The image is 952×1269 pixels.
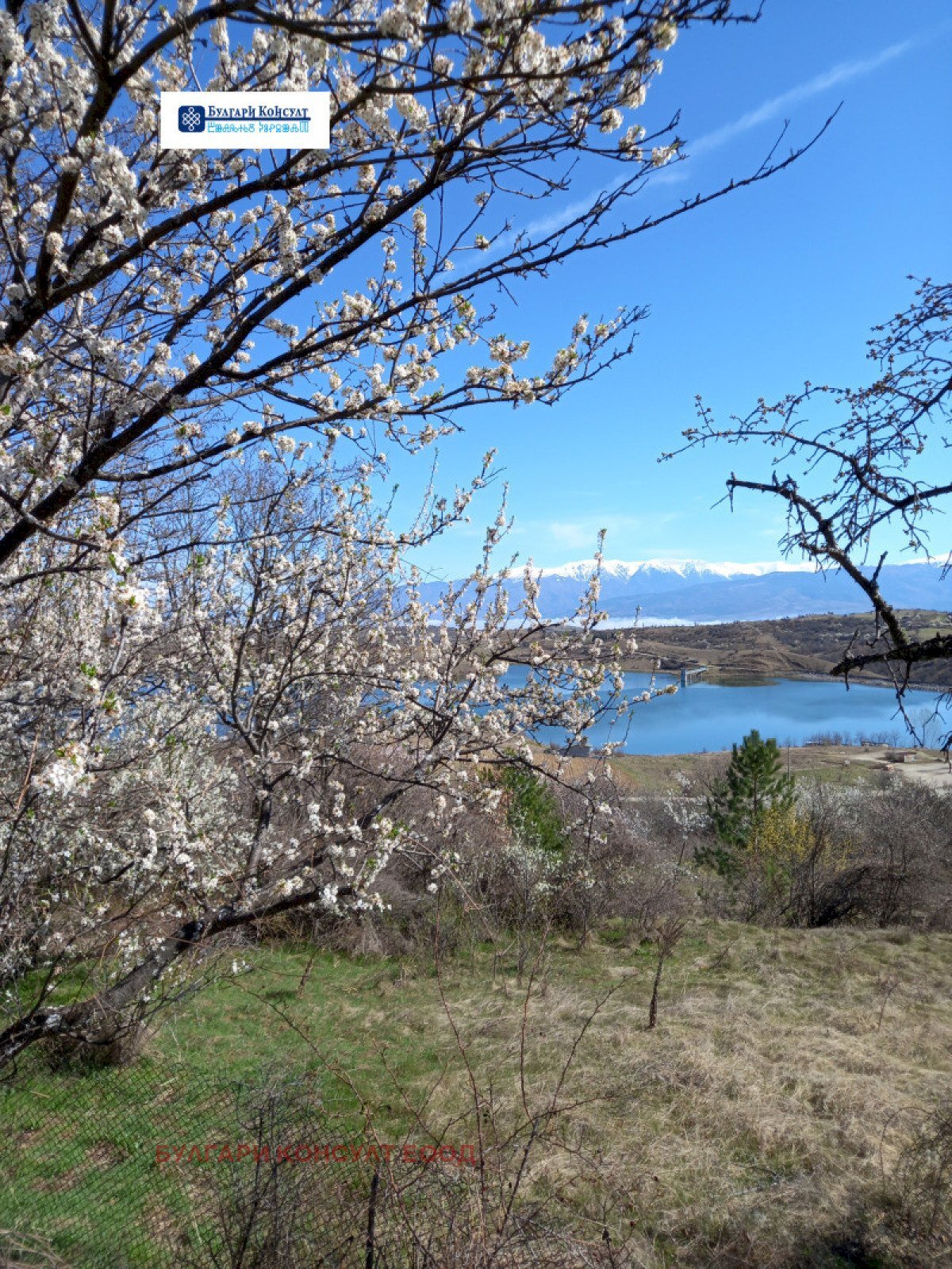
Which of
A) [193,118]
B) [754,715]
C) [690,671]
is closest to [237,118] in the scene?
[193,118]

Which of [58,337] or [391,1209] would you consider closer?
[58,337]

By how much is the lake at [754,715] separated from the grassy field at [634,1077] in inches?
1384

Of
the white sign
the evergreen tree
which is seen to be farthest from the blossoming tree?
the evergreen tree

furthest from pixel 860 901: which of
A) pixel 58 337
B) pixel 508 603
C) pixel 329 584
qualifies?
pixel 58 337

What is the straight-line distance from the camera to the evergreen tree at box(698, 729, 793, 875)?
61.1 ft

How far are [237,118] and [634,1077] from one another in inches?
284

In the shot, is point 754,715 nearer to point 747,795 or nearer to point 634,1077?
point 747,795

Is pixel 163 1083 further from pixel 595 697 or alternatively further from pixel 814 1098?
pixel 814 1098

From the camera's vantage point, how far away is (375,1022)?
7746 millimetres

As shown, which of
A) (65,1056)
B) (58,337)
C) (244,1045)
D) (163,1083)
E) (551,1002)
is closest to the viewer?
(58,337)

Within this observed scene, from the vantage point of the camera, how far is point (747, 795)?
1922 cm

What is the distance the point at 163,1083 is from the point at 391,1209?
10.0ft

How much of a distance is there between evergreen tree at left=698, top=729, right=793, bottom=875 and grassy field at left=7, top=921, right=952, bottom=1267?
300 inches

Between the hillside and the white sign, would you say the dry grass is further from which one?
the hillside
